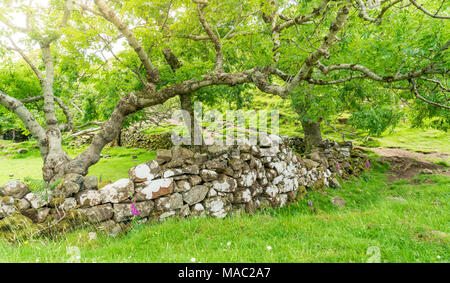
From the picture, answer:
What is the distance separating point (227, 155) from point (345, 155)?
7.67 m

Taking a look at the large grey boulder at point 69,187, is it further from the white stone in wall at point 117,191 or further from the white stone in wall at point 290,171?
the white stone in wall at point 290,171

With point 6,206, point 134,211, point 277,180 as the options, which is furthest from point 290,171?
point 6,206

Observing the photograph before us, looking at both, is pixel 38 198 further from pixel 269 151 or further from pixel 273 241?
pixel 269 151

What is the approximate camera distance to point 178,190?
5.06m

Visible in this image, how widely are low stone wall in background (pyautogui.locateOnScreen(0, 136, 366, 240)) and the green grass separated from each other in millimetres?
463

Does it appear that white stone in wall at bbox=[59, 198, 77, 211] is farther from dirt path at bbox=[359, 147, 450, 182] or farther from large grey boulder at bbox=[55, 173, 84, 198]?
dirt path at bbox=[359, 147, 450, 182]

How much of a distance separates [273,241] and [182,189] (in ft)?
8.31

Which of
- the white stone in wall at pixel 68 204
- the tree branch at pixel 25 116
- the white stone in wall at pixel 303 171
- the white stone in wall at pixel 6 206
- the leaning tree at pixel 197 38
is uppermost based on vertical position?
the leaning tree at pixel 197 38

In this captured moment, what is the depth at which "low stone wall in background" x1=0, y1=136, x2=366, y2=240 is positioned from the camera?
4062mm

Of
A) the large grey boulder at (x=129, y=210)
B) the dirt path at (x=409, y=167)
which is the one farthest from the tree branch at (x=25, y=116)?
the dirt path at (x=409, y=167)

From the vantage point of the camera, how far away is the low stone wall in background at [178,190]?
4062mm

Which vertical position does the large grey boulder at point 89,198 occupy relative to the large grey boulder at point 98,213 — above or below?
above
